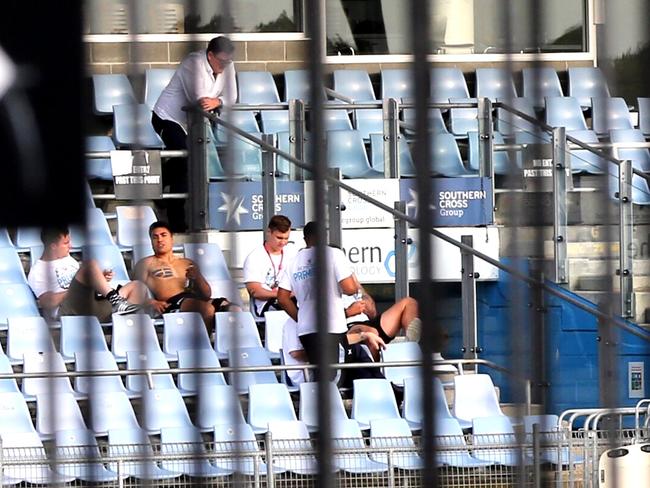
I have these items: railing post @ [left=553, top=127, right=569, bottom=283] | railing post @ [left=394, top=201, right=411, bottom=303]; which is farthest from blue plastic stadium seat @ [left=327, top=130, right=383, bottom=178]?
railing post @ [left=553, top=127, right=569, bottom=283]

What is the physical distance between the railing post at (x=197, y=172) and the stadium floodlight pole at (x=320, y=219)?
88 millimetres

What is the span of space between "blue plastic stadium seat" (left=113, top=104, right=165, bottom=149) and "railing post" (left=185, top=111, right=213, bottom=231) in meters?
0.03

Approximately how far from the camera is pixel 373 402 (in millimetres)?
4352

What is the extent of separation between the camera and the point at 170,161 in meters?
1.03

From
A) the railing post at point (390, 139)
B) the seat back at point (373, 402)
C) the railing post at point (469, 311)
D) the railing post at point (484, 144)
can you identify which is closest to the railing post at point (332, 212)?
the railing post at point (469, 311)

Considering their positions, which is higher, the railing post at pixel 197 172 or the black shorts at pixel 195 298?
the railing post at pixel 197 172

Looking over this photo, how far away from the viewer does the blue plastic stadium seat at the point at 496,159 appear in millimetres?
1067

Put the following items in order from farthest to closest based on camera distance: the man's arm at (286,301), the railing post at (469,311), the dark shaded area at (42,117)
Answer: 1. the man's arm at (286,301)
2. the railing post at (469,311)
3. the dark shaded area at (42,117)

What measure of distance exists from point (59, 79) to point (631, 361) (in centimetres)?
70

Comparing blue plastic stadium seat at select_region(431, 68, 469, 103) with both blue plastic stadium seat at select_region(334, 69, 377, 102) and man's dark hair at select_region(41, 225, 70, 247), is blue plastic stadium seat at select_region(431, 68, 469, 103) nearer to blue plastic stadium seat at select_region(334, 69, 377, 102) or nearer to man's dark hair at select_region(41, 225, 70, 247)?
blue plastic stadium seat at select_region(334, 69, 377, 102)

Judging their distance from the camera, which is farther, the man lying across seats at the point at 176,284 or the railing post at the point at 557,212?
the railing post at the point at 557,212

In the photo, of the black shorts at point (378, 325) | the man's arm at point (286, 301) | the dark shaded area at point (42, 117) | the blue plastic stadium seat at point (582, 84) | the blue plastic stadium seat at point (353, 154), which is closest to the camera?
the dark shaded area at point (42, 117)

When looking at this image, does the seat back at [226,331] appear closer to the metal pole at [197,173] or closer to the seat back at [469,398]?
the metal pole at [197,173]

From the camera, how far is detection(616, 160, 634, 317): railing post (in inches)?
47.6
